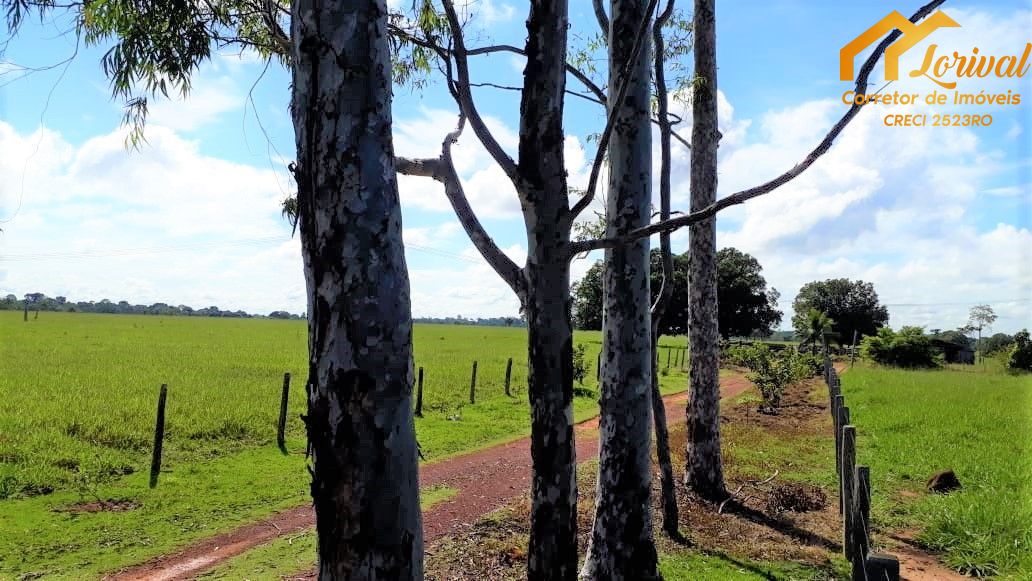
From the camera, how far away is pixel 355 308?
2258mm

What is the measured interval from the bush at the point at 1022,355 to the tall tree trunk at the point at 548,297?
40779 millimetres

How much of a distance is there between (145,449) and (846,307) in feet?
223

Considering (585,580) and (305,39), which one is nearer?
(305,39)

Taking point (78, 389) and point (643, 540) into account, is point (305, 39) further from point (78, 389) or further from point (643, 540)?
point (78, 389)

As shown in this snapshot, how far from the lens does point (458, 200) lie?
Answer: 3.88 metres

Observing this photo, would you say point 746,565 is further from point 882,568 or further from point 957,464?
point 957,464

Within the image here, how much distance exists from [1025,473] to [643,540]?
24.9ft

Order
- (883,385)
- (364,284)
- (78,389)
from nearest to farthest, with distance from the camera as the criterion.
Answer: (364,284), (78,389), (883,385)

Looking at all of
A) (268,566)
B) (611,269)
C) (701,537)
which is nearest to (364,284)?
(611,269)

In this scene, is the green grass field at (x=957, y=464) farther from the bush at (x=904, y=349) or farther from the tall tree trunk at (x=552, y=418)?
Answer: the bush at (x=904, y=349)

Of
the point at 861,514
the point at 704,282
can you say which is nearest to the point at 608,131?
the point at 861,514

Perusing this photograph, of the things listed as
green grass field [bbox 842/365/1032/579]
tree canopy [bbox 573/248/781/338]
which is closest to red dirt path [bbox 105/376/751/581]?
green grass field [bbox 842/365/1032/579]

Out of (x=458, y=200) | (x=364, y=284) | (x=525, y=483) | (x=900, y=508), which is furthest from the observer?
(x=525, y=483)

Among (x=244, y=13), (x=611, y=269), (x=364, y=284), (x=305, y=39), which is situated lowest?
(x=364, y=284)
